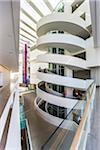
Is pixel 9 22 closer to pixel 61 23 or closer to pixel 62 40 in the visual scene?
pixel 62 40

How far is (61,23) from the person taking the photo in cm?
944

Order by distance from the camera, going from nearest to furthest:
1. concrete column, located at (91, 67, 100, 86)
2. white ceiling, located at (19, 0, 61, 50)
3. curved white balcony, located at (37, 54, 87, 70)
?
curved white balcony, located at (37, 54, 87, 70) < concrete column, located at (91, 67, 100, 86) < white ceiling, located at (19, 0, 61, 50)

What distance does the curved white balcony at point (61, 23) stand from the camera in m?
9.20

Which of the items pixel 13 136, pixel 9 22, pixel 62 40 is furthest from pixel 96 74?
pixel 13 136

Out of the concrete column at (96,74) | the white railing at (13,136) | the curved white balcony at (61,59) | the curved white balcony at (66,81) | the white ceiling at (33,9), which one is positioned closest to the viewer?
the white railing at (13,136)

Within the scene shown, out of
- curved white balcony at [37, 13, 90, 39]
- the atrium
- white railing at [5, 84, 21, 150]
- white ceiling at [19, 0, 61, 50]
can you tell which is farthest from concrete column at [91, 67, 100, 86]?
white railing at [5, 84, 21, 150]

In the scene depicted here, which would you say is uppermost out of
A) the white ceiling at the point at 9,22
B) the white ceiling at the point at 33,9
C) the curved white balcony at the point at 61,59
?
the white ceiling at the point at 33,9

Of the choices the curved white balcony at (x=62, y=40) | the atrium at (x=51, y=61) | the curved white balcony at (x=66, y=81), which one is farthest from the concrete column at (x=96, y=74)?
the curved white balcony at (x=62, y=40)

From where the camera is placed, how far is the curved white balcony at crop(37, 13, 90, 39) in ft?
30.2

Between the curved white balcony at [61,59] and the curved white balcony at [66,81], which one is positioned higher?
the curved white balcony at [61,59]

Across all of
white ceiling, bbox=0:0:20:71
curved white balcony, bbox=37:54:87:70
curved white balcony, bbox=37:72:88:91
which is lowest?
curved white balcony, bbox=37:72:88:91

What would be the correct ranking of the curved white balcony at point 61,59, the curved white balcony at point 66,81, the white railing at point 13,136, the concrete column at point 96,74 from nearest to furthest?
the white railing at point 13,136 < the curved white balcony at point 66,81 < the curved white balcony at point 61,59 < the concrete column at point 96,74

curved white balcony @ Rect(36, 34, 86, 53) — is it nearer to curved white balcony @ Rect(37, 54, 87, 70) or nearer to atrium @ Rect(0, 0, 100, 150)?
atrium @ Rect(0, 0, 100, 150)

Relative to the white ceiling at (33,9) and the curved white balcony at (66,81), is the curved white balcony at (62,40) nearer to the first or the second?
the curved white balcony at (66,81)
